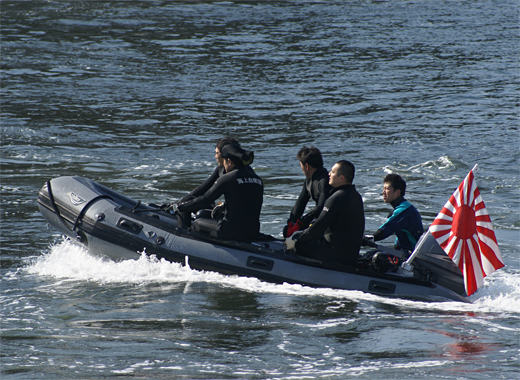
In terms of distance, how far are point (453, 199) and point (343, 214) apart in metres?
1.03

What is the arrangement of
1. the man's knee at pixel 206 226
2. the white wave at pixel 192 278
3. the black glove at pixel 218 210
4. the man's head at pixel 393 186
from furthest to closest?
the black glove at pixel 218 210, the man's knee at pixel 206 226, the man's head at pixel 393 186, the white wave at pixel 192 278

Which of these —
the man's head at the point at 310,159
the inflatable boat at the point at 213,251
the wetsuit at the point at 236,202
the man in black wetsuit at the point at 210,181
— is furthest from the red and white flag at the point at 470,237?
the man in black wetsuit at the point at 210,181

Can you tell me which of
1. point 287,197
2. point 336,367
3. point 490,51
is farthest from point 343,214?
point 490,51

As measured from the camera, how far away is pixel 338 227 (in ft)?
21.7

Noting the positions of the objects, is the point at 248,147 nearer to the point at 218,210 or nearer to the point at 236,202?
the point at 218,210

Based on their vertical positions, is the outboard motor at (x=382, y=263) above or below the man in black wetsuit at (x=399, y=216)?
below

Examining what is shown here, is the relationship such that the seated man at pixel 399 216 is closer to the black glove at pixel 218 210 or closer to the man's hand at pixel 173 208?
the black glove at pixel 218 210

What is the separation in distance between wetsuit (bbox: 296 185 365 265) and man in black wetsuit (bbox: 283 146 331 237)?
0.65 feet

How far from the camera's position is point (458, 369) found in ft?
17.0

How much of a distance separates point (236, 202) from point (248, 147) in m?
7.60

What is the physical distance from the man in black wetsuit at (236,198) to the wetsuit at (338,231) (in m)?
0.59

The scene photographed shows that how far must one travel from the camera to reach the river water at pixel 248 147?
18.6 feet

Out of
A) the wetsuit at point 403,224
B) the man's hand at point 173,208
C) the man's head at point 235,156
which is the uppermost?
the man's head at point 235,156

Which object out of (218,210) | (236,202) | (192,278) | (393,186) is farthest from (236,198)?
(393,186)
